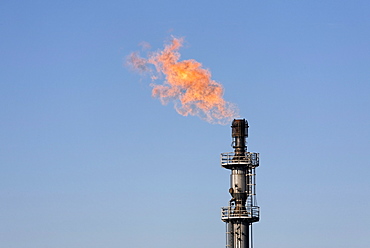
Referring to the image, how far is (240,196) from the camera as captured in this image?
15612 cm

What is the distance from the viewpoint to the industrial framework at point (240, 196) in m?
155

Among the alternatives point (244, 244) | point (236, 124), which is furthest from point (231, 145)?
point (244, 244)

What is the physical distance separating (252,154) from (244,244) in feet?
36.6

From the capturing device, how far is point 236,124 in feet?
519

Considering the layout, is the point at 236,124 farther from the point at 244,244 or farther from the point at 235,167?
the point at 244,244

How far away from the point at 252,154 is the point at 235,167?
2644 millimetres

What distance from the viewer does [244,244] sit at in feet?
507

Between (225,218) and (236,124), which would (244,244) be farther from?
(236,124)

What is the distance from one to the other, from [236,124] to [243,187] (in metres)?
8.03

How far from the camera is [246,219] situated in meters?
155

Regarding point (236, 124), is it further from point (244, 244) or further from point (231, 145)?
point (244, 244)

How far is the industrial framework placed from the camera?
509ft

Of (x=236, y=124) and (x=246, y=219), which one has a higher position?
(x=236, y=124)

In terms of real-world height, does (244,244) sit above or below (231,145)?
below
